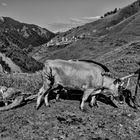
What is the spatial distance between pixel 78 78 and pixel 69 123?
8.96ft

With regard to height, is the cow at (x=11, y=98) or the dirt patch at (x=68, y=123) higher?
the cow at (x=11, y=98)

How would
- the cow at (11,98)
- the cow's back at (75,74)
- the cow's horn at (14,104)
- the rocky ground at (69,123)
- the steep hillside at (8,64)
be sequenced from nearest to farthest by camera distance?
the rocky ground at (69,123) → the cow's back at (75,74) → the cow's horn at (14,104) → the cow at (11,98) → the steep hillside at (8,64)

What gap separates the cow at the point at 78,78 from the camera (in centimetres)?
1240

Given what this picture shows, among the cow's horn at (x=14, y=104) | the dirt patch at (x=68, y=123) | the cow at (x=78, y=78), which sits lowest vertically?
the dirt patch at (x=68, y=123)

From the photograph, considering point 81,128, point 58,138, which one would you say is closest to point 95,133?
point 81,128

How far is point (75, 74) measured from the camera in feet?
41.1

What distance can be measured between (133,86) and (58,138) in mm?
11499

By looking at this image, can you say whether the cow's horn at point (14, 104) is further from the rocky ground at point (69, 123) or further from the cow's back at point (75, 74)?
the cow's back at point (75, 74)

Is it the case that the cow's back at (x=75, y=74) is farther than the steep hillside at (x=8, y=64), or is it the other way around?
the steep hillside at (x=8, y=64)

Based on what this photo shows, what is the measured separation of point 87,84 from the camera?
488 inches

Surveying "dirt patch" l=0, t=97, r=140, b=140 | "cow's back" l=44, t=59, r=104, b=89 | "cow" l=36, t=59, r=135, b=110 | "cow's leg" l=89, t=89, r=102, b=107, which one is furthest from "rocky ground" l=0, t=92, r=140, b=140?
"cow's back" l=44, t=59, r=104, b=89

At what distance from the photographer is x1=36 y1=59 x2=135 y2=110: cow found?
12.4 m

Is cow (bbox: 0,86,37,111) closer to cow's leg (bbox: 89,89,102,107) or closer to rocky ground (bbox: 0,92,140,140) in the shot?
rocky ground (bbox: 0,92,140,140)

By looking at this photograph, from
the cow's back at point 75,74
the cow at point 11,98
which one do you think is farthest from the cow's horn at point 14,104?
the cow's back at point 75,74
